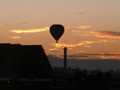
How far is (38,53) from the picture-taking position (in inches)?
2212

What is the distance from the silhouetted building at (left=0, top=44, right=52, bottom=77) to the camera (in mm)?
53469

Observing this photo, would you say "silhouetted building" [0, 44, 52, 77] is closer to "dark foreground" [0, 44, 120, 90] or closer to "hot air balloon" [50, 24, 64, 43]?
"dark foreground" [0, 44, 120, 90]

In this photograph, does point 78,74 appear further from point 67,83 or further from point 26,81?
point 26,81

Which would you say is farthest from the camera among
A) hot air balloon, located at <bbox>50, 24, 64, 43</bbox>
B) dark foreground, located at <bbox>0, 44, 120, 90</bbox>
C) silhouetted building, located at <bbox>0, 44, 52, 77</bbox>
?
hot air balloon, located at <bbox>50, 24, 64, 43</bbox>

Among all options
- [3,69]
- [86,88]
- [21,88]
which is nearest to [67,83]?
[86,88]

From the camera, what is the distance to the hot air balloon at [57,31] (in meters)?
56.0

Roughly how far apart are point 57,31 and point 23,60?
415 cm

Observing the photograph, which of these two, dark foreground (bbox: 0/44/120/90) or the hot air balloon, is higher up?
the hot air balloon

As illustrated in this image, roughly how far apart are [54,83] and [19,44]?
1132 cm

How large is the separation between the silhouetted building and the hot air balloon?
1665 millimetres

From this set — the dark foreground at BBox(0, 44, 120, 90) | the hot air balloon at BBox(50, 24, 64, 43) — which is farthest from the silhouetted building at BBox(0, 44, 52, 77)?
the hot air balloon at BBox(50, 24, 64, 43)

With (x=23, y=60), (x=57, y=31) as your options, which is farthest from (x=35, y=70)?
(x=57, y=31)

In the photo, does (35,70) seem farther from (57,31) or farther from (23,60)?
(57,31)

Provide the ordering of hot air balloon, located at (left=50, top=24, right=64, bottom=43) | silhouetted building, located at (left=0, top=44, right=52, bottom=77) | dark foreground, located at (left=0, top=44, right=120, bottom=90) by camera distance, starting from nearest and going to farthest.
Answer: dark foreground, located at (left=0, top=44, right=120, bottom=90), silhouetted building, located at (left=0, top=44, right=52, bottom=77), hot air balloon, located at (left=50, top=24, right=64, bottom=43)
